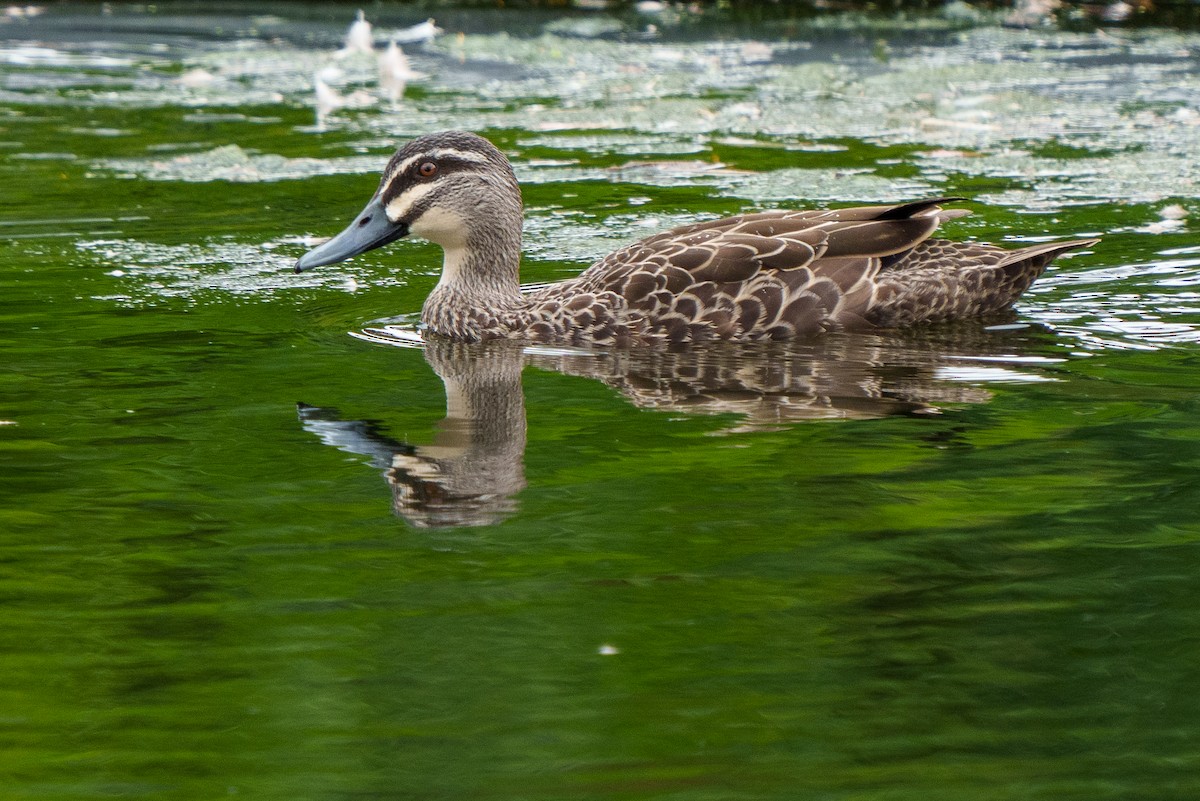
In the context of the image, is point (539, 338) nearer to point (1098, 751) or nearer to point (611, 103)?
point (1098, 751)

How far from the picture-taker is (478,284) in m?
9.40

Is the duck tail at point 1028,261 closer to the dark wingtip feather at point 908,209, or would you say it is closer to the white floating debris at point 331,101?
the dark wingtip feather at point 908,209

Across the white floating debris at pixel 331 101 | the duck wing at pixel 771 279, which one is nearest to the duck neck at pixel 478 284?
the duck wing at pixel 771 279

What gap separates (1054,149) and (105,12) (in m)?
13.9

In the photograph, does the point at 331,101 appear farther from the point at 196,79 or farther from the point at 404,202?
the point at 404,202

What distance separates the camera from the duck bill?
9.17 metres

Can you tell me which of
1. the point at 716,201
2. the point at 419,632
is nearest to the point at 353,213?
the point at 716,201

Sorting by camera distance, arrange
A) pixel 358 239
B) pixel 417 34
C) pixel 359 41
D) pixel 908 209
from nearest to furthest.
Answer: pixel 908 209 → pixel 358 239 → pixel 359 41 → pixel 417 34

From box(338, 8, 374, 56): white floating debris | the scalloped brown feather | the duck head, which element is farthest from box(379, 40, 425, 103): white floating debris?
the scalloped brown feather

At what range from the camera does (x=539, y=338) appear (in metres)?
8.96

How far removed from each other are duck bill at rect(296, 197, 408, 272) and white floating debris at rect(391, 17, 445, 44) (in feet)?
35.2

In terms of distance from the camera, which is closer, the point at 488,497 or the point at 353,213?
the point at 488,497

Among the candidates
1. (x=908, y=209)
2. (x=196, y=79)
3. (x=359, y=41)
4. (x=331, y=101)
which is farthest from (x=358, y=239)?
(x=359, y=41)

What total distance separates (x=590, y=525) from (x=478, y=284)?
156 inches
